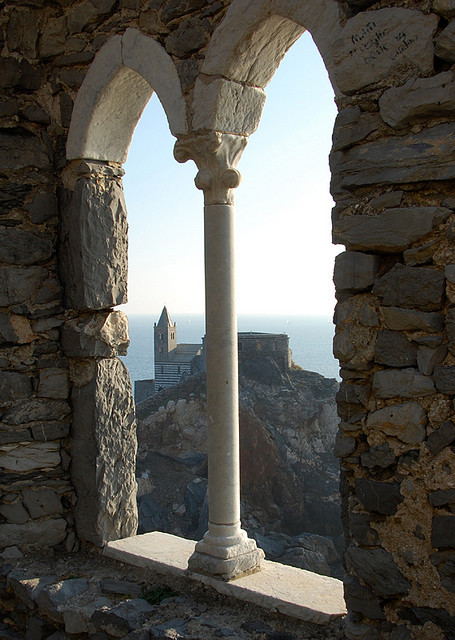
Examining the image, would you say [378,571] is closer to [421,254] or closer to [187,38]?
[421,254]

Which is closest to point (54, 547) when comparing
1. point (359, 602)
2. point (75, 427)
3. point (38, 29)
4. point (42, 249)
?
point (75, 427)

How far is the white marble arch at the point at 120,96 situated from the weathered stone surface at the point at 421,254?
166 centimetres

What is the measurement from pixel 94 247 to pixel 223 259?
104 cm

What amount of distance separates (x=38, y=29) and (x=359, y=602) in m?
3.92

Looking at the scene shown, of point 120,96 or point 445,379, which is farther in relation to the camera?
point 120,96

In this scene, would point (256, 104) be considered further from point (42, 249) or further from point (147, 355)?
point (147, 355)

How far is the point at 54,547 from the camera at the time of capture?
4387 mm

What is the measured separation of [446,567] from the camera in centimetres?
247

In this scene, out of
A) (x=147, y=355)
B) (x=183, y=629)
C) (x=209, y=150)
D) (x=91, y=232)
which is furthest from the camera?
(x=147, y=355)

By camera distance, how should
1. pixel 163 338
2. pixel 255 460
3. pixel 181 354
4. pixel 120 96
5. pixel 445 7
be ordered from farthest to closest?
pixel 181 354
pixel 163 338
pixel 255 460
pixel 120 96
pixel 445 7

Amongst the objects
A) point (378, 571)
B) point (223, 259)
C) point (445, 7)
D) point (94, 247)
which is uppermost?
point (445, 7)

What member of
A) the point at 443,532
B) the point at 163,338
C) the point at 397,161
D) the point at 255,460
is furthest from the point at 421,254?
the point at 163,338

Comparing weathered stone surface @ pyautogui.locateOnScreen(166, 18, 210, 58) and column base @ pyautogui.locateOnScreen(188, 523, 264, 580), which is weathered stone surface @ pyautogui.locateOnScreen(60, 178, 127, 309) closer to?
weathered stone surface @ pyautogui.locateOnScreen(166, 18, 210, 58)

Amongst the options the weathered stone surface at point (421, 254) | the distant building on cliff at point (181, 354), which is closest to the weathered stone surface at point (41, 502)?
the weathered stone surface at point (421, 254)
